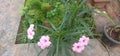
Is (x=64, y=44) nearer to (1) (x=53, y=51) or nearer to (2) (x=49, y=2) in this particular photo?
(1) (x=53, y=51)

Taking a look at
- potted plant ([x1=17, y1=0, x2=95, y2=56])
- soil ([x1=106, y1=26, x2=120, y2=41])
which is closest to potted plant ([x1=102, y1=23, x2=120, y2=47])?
soil ([x1=106, y1=26, x2=120, y2=41])

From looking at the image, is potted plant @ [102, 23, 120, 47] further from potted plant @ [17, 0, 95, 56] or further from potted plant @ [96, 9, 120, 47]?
potted plant @ [17, 0, 95, 56]

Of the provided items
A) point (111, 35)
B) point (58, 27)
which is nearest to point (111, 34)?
point (111, 35)

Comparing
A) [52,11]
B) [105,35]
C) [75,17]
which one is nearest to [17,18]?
[52,11]

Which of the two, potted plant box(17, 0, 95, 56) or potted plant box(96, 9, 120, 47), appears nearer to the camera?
potted plant box(17, 0, 95, 56)

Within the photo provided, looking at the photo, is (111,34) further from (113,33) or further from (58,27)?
(58,27)

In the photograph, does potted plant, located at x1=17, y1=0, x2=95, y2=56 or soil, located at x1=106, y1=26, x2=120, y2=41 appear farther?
soil, located at x1=106, y1=26, x2=120, y2=41

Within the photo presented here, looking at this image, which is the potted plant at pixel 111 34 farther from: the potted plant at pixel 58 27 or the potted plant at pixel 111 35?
the potted plant at pixel 58 27

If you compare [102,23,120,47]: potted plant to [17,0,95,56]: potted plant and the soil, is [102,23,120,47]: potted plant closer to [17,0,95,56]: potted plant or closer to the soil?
the soil
